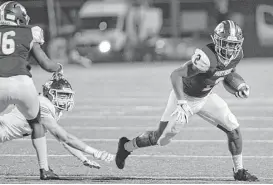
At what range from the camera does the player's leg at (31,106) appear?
6.49m

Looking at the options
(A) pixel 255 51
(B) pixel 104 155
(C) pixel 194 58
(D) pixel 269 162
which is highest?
(C) pixel 194 58

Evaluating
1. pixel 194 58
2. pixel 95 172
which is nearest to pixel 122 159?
pixel 95 172

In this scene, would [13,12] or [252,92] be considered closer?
[13,12]

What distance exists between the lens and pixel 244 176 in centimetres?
685

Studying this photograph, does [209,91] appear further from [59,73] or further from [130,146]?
[59,73]

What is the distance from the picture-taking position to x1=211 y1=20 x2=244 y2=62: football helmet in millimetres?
6746

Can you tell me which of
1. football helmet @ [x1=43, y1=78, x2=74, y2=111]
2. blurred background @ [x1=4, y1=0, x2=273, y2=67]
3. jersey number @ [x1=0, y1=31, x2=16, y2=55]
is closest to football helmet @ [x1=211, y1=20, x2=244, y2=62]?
football helmet @ [x1=43, y1=78, x2=74, y2=111]

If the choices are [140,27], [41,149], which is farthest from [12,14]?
[140,27]

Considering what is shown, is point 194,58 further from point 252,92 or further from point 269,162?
point 252,92

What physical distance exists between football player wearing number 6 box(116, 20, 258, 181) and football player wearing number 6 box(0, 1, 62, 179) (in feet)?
3.91

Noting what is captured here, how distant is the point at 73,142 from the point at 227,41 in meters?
1.64

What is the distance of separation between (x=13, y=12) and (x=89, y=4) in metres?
19.3

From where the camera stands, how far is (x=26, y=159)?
809cm

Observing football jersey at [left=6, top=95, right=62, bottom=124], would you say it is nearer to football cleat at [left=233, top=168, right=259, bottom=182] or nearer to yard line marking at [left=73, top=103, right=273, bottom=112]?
football cleat at [left=233, top=168, right=259, bottom=182]
